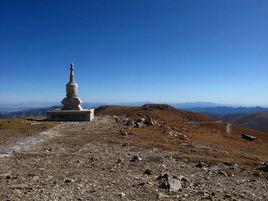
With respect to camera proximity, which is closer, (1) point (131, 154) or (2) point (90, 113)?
(1) point (131, 154)

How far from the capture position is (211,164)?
71.4 ft

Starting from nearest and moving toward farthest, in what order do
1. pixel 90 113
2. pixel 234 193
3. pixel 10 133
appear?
pixel 234 193 < pixel 10 133 < pixel 90 113

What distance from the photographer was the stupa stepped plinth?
50.2m

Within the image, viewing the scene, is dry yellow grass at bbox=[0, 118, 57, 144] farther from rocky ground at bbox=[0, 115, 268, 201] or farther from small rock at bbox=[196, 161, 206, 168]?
small rock at bbox=[196, 161, 206, 168]

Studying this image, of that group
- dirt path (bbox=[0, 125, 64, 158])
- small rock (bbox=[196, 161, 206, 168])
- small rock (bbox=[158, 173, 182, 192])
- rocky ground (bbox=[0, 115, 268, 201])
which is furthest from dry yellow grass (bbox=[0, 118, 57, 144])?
small rock (bbox=[158, 173, 182, 192])

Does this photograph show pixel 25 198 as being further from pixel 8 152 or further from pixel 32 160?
pixel 8 152

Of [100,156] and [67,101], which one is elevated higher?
[67,101]

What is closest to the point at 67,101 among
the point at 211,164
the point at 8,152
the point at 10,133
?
the point at 10,133

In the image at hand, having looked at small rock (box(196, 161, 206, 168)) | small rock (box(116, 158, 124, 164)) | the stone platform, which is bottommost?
small rock (box(196, 161, 206, 168))

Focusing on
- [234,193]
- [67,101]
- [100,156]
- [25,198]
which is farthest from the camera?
[67,101]

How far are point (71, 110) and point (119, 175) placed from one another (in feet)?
117

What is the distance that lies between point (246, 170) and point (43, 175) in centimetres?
1160

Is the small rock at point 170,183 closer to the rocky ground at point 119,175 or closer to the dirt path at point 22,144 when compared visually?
the rocky ground at point 119,175

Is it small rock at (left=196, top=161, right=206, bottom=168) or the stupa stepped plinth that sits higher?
the stupa stepped plinth
